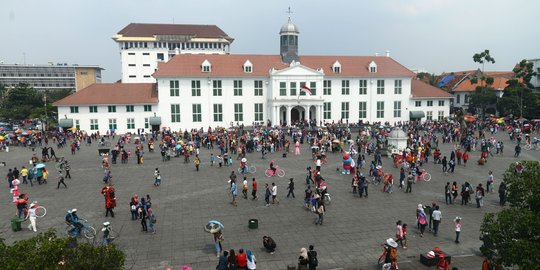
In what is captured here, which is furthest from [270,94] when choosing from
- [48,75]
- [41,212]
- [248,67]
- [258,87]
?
[48,75]

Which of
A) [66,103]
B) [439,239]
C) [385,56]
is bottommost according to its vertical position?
[439,239]

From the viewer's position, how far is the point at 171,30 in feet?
325

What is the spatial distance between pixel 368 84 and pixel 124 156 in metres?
42.7

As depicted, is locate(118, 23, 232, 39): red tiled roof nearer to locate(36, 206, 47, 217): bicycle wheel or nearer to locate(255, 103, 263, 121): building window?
locate(255, 103, 263, 121): building window

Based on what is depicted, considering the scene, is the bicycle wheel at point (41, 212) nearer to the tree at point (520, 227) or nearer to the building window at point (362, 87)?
the tree at point (520, 227)

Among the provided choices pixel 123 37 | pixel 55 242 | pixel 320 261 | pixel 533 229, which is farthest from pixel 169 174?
pixel 123 37

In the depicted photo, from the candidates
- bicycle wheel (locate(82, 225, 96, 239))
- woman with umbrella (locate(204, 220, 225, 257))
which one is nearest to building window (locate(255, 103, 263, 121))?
bicycle wheel (locate(82, 225, 96, 239))

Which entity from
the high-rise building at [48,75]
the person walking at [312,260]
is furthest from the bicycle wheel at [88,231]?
the high-rise building at [48,75]

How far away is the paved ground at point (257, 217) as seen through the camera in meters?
15.0

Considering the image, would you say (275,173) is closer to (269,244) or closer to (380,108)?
(269,244)

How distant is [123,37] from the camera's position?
93.2 m

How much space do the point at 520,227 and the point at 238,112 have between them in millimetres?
52515

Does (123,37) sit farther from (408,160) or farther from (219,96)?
(408,160)

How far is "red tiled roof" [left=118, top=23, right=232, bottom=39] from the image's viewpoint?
9506 cm
